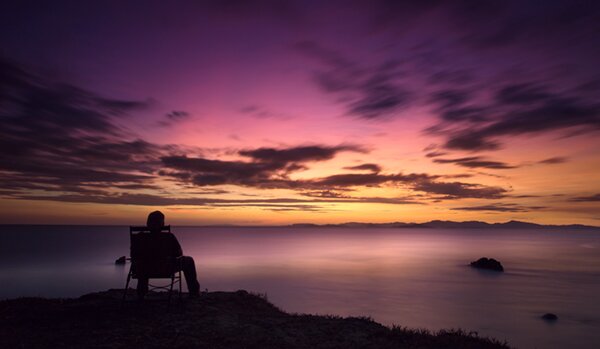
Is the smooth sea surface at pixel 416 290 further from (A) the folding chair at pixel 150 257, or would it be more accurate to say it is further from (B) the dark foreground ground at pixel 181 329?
(A) the folding chair at pixel 150 257

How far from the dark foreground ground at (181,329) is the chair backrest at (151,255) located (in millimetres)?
1007

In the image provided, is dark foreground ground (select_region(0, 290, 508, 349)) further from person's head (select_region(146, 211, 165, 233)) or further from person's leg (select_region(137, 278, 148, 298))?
person's head (select_region(146, 211, 165, 233))

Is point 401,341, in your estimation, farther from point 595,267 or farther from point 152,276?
point 595,267

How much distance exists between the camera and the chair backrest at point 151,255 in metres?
Result: 11.0

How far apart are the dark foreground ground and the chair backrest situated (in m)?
1.01

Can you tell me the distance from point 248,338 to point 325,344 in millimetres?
1703

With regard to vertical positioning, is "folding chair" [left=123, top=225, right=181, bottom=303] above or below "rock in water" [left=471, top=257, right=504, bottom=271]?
above

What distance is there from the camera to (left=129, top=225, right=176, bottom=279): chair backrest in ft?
36.2

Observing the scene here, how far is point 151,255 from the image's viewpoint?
1107 cm

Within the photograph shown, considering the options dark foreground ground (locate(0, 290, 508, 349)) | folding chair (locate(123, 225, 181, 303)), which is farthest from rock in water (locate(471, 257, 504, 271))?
folding chair (locate(123, 225, 181, 303))

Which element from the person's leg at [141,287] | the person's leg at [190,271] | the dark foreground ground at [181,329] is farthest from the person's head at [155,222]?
the dark foreground ground at [181,329]

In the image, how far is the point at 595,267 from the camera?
5975cm

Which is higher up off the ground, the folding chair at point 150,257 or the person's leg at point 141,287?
the folding chair at point 150,257

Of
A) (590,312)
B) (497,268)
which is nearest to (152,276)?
(590,312)
